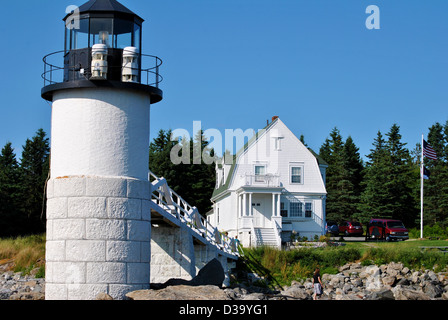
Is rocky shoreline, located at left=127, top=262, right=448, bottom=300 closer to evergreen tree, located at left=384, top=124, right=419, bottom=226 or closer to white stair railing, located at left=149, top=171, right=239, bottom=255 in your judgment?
white stair railing, located at left=149, top=171, right=239, bottom=255

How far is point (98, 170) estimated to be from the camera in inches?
715

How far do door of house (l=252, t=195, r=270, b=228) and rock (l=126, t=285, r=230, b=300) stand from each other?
26350 mm

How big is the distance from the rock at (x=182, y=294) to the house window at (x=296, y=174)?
93.8 ft

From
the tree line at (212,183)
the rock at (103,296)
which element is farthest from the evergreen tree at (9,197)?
the rock at (103,296)

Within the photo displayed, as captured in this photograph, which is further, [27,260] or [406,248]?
[406,248]

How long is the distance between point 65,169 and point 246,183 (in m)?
26.3

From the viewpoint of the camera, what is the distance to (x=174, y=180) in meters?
62.7

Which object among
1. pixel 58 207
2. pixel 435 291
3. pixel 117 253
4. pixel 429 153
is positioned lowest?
pixel 435 291

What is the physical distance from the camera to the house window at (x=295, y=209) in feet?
150

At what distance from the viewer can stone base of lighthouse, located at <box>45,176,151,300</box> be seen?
707 inches

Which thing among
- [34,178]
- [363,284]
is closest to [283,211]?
[363,284]

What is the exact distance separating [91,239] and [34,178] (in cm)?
Result: 4100
